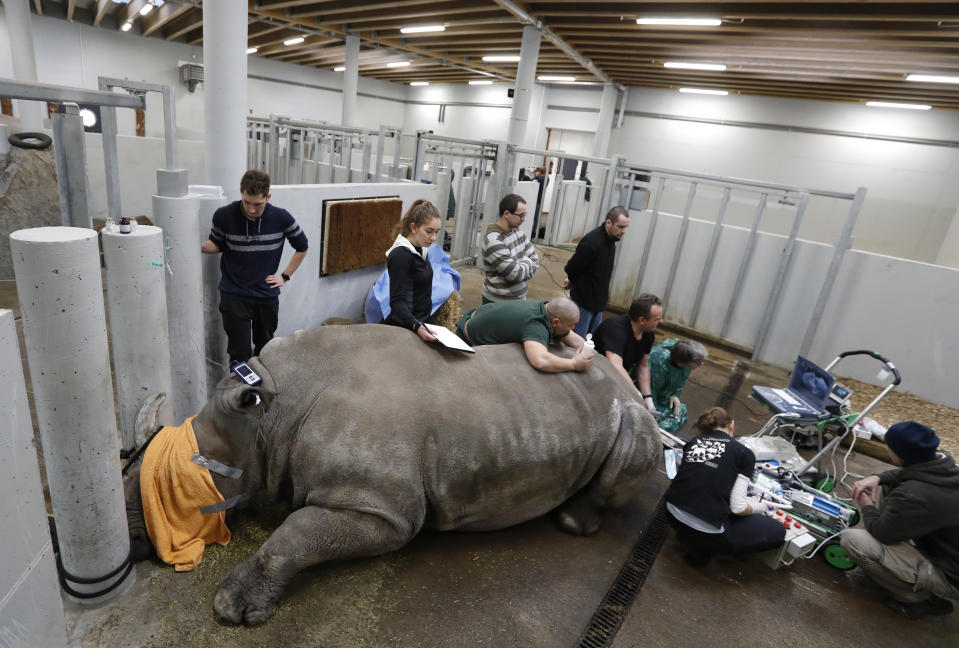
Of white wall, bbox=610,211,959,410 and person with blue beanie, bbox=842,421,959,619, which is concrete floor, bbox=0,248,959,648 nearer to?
person with blue beanie, bbox=842,421,959,619

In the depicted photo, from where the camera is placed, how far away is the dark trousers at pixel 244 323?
3.66 metres

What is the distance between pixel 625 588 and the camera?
303cm

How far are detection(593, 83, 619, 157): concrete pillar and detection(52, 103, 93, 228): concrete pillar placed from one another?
15002mm

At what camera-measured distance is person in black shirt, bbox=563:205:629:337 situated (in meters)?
4.91

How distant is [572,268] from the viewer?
510 cm

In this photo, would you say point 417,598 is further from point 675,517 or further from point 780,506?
point 780,506

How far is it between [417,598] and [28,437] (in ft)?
6.08

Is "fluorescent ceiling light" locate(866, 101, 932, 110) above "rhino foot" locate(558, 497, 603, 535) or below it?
above

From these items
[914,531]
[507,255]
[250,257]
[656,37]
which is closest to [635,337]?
[507,255]

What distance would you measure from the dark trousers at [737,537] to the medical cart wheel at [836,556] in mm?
486

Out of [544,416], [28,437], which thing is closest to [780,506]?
[544,416]

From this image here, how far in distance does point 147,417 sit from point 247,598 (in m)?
1.16

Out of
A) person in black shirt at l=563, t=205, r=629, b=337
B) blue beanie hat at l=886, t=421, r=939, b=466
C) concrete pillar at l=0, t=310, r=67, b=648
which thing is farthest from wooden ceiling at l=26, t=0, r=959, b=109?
concrete pillar at l=0, t=310, r=67, b=648

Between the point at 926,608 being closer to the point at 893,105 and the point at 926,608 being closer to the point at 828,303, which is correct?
the point at 828,303
